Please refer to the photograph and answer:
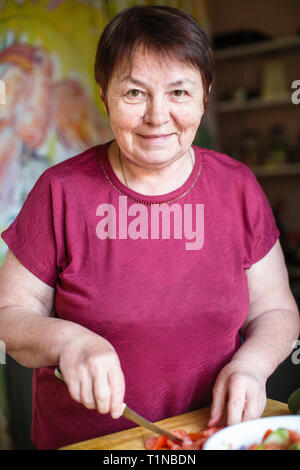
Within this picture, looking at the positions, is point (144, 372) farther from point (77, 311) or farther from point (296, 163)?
point (296, 163)

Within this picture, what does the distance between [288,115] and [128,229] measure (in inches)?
138

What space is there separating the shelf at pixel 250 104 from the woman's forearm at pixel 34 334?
3.54 m

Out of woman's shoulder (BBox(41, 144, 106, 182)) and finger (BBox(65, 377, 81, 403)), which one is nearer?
finger (BBox(65, 377, 81, 403))

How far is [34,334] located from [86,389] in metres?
0.16

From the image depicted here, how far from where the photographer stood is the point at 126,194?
108 centimetres

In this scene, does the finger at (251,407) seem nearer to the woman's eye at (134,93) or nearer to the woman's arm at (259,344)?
the woman's arm at (259,344)

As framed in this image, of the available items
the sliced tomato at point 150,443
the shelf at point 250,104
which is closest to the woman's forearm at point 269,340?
the sliced tomato at point 150,443

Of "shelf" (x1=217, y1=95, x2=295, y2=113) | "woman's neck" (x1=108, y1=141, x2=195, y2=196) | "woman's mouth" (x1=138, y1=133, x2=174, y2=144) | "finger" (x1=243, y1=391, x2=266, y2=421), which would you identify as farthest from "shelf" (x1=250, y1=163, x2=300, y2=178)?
"finger" (x1=243, y1=391, x2=266, y2=421)

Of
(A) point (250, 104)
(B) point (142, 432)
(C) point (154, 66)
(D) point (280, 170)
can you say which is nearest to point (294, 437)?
(B) point (142, 432)

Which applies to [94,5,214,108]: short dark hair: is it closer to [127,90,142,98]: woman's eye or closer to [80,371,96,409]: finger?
[127,90,142,98]: woman's eye

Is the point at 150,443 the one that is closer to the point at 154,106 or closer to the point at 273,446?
the point at 273,446

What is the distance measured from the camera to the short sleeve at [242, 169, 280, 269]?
1123 mm

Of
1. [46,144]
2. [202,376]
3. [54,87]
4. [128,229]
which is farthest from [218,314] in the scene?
[54,87]

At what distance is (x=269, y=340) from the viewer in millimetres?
1036
